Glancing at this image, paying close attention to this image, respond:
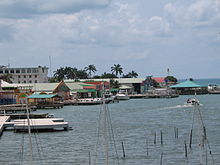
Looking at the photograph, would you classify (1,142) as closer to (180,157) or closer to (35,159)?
(35,159)

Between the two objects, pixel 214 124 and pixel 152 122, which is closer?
pixel 214 124

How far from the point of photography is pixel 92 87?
192 m

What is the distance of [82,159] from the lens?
52.4 m

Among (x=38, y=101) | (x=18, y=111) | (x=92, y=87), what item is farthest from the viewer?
(x=92, y=87)

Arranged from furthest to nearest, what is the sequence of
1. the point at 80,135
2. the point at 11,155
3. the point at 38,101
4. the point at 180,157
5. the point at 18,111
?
the point at 38,101, the point at 18,111, the point at 80,135, the point at 11,155, the point at 180,157

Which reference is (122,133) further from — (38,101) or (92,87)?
(92,87)

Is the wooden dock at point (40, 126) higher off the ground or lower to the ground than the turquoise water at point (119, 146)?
higher

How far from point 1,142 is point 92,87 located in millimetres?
125819

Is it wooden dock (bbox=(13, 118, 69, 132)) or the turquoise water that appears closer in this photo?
the turquoise water

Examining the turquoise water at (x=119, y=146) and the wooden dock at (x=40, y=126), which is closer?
the turquoise water at (x=119, y=146)

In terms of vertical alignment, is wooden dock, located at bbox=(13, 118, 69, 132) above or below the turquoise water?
above

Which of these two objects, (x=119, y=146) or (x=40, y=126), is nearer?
(x=119, y=146)

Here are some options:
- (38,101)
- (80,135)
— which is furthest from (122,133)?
(38,101)

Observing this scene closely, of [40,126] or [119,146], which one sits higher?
[40,126]
